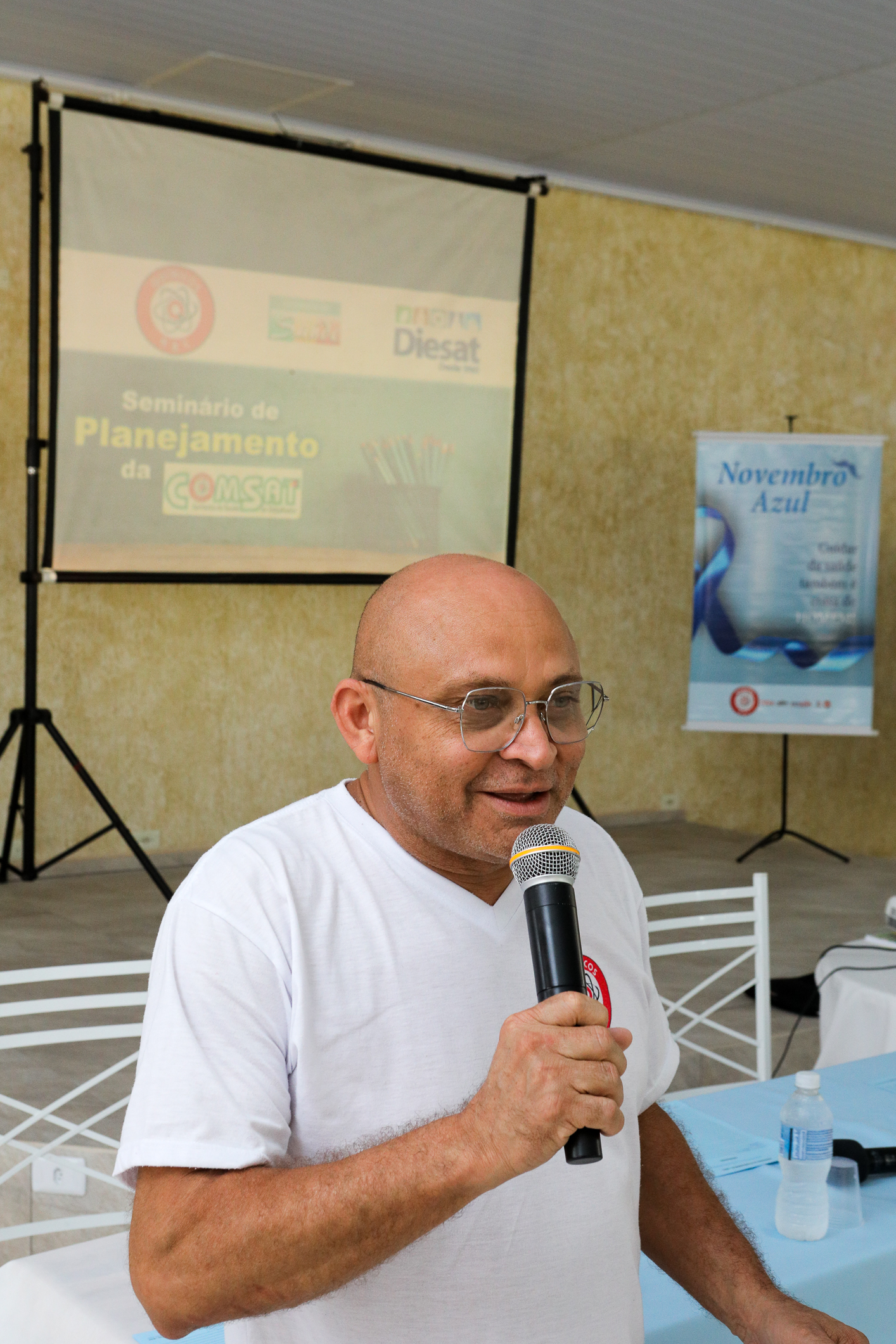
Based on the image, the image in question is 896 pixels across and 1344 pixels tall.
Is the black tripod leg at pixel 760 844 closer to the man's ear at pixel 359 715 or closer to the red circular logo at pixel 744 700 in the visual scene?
the red circular logo at pixel 744 700

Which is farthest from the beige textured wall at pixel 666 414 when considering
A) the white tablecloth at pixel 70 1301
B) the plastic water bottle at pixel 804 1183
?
the white tablecloth at pixel 70 1301

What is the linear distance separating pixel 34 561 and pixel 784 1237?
435 cm

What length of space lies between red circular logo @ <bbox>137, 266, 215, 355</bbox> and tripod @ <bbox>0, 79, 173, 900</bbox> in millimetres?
Result: 363

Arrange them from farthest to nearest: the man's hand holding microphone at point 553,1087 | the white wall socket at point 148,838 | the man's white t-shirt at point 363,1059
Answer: the white wall socket at point 148,838, the man's white t-shirt at point 363,1059, the man's hand holding microphone at point 553,1087

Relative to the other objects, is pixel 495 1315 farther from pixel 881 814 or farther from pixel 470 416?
pixel 881 814

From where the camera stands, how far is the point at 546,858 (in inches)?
38.3

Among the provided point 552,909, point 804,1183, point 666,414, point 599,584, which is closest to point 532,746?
point 552,909

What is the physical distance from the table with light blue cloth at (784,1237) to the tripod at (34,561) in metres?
3.23

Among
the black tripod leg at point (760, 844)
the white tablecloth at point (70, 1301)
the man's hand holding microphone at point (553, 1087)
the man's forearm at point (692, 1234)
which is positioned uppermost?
the man's hand holding microphone at point (553, 1087)

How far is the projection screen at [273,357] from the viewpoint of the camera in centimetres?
544

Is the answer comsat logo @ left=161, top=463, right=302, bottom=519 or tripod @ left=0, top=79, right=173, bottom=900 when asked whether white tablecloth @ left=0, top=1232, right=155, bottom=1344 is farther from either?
comsat logo @ left=161, top=463, right=302, bottom=519

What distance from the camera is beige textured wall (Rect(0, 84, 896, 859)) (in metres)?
5.80

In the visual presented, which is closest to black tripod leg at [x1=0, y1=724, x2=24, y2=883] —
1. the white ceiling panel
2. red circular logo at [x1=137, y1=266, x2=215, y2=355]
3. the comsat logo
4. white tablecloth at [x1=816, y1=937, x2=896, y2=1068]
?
the comsat logo

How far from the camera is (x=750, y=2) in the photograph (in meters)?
4.59
